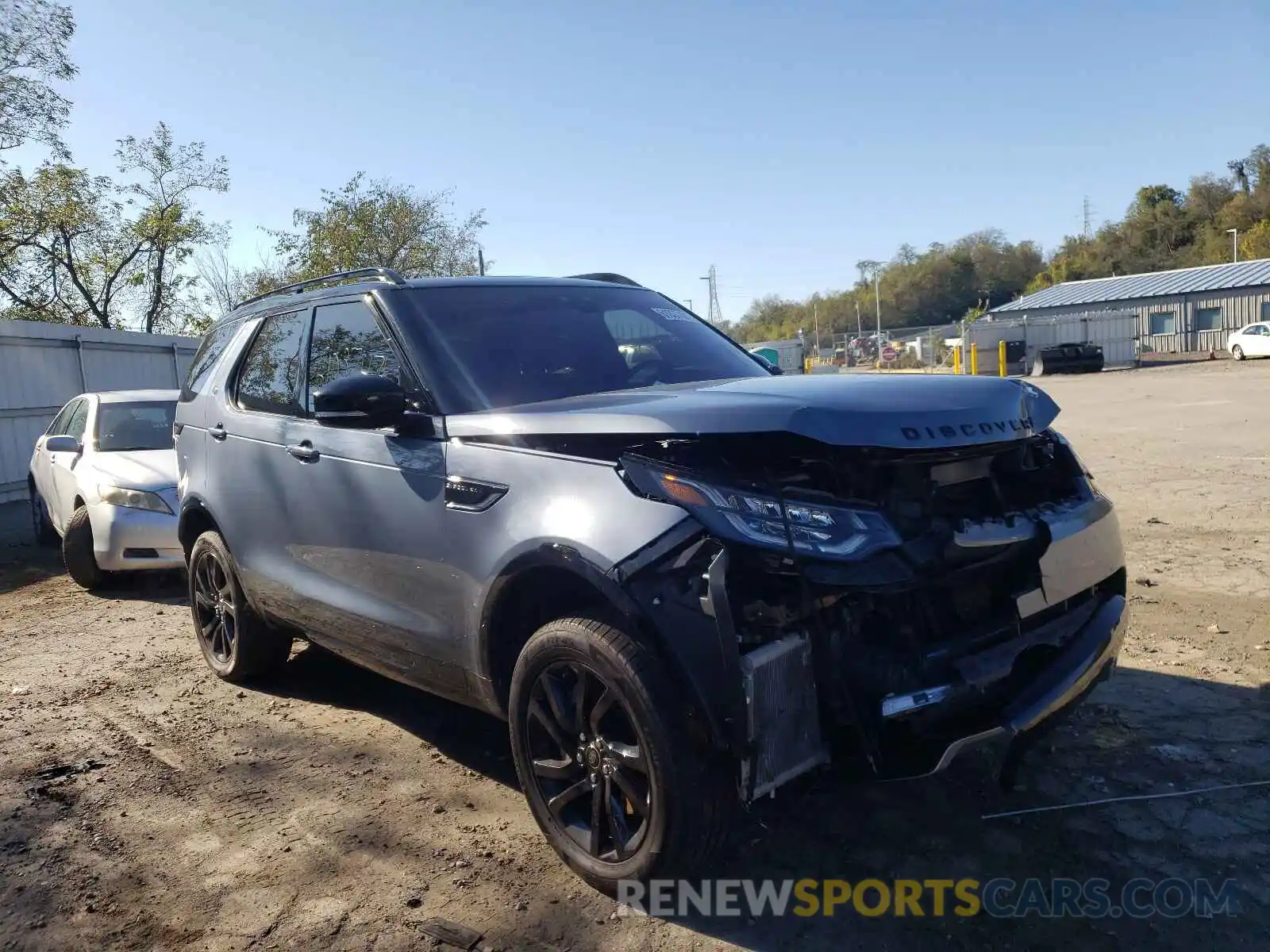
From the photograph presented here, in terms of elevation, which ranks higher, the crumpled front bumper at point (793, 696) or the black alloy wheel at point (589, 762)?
the crumpled front bumper at point (793, 696)

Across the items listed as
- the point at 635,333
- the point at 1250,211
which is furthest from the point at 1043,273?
the point at 635,333

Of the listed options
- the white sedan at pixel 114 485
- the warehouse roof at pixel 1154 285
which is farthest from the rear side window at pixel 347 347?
the warehouse roof at pixel 1154 285

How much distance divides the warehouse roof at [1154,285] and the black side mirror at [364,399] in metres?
52.1

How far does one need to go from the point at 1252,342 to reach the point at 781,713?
4167 centimetres

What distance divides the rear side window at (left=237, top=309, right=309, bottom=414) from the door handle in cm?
28

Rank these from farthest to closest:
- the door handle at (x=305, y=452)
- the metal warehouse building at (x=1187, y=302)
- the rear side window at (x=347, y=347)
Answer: the metal warehouse building at (x=1187, y=302), the door handle at (x=305, y=452), the rear side window at (x=347, y=347)

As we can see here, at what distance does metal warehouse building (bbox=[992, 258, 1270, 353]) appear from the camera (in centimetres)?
4606

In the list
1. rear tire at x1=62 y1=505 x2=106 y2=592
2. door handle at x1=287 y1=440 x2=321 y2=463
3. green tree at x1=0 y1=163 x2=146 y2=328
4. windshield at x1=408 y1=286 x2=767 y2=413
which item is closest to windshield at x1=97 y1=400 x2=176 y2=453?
rear tire at x1=62 y1=505 x2=106 y2=592

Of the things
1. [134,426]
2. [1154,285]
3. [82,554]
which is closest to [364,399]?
[82,554]

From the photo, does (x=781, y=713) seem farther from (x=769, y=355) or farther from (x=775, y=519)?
(x=769, y=355)

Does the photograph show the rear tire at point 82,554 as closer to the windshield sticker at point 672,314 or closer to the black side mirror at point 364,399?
the black side mirror at point 364,399

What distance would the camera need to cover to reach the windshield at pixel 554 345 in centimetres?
359

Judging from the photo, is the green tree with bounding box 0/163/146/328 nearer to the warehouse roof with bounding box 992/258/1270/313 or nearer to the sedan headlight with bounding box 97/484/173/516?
the sedan headlight with bounding box 97/484/173/516

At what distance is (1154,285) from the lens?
5075 centimetres
